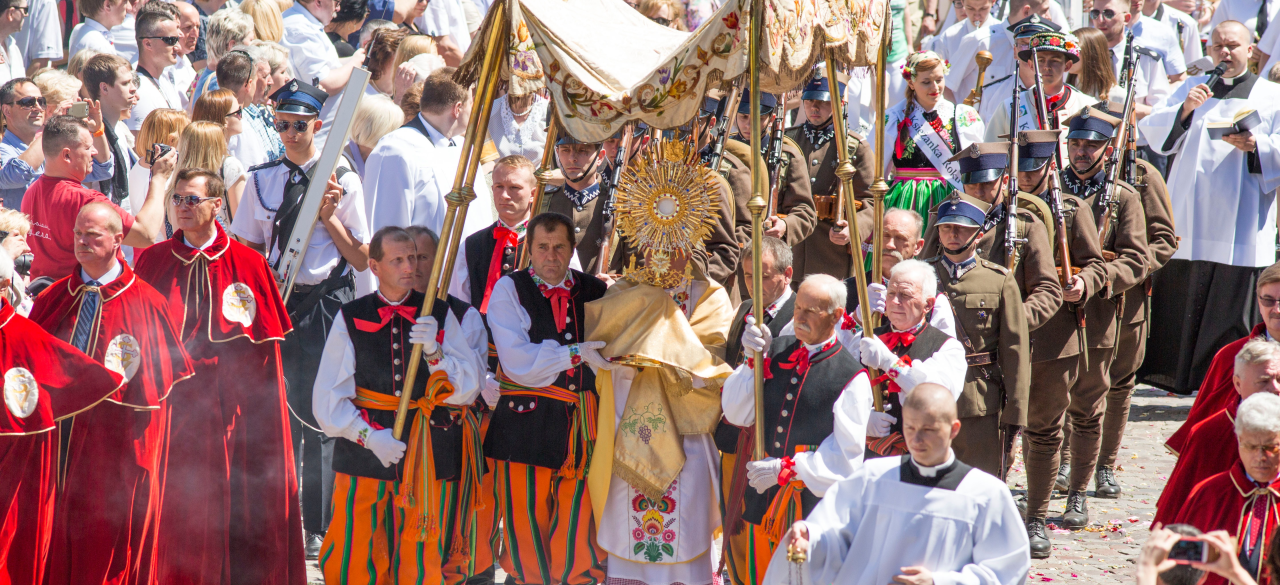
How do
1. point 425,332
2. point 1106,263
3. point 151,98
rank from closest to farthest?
point 425,332 < point 1106,263 < point 151,98

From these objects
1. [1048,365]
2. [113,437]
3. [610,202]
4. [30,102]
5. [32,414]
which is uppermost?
[30,102]

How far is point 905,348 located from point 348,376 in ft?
7.44

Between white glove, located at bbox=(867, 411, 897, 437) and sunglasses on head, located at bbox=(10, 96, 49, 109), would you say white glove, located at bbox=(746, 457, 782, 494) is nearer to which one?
white glove, located at bbox=(867, 411, 897, 437)

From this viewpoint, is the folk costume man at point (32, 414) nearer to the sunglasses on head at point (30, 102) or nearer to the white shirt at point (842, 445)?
the sunglasses on head at point (30, 102)

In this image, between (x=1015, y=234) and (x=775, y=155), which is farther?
(x=775, y=155)

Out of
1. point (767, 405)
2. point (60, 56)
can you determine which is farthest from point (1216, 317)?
point (60, 56)

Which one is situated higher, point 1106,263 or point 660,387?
point 1106,263

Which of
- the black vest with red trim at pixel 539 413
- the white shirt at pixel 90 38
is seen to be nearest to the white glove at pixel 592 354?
the black vest with red trim at pixel 539 413

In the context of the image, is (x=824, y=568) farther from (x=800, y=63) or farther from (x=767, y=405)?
(x=800, y=63)

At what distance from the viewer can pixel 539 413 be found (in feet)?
18.2

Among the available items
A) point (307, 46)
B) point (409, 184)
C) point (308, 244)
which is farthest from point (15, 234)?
point (307, 46)

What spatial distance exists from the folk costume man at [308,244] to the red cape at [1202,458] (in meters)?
3.65

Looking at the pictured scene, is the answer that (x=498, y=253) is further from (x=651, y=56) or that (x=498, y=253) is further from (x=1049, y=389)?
(x=1049, y=389)

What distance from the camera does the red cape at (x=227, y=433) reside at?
16.8ft
